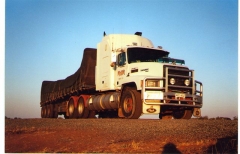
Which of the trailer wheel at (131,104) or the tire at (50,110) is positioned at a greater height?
the trailer wheel at (131,104)

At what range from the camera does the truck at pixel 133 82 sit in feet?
39.2

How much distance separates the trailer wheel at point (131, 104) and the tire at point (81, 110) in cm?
496

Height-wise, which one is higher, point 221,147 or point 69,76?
point 69,76

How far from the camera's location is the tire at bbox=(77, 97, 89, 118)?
57.6 feet

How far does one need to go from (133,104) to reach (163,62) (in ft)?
7.38

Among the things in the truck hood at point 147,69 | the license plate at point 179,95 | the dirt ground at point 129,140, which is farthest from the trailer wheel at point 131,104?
the dirt ground at point 129,140

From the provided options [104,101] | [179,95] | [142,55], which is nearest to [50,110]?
[104,101]

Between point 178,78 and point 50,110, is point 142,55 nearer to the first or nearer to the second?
point 178,78

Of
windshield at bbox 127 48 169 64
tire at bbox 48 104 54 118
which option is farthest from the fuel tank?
tire at bbox 48 104 54 118

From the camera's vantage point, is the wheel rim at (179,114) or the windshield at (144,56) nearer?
the windshield at (144,56)

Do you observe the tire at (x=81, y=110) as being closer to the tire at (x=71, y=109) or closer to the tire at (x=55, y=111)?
the tire at (x=71, y=109)

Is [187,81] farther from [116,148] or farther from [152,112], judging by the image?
[116,148]
